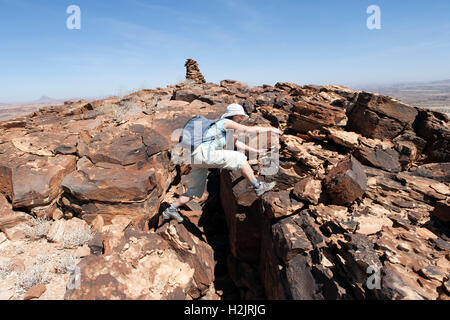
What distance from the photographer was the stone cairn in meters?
20.0

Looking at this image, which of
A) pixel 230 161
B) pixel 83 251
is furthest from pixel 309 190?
pixel 83 251

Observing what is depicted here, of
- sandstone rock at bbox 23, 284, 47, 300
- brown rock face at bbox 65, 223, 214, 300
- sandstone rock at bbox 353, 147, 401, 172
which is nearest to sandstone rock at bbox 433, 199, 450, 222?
sandstone rock at bbox 353, 147, 401, 172

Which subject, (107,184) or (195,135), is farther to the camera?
(107,184)

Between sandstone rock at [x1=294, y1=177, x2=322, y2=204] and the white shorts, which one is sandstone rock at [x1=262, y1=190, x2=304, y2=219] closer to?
sandstone rock at [x1=294, y1=177, x2=322, y2=204]

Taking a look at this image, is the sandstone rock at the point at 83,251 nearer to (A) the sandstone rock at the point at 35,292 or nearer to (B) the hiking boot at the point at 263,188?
(A) the sandstone rock at the point at 35,292

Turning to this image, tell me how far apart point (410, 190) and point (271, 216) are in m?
2.55

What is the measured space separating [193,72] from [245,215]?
18203mm

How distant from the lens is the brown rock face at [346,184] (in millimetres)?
3596

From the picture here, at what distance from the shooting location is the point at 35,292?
316cm

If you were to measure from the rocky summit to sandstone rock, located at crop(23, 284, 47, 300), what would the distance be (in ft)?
0.04

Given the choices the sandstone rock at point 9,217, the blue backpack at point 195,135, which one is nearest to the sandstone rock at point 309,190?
the blue backpack at point 195,135

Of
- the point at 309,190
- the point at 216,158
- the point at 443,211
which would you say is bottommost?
the point at 443,211

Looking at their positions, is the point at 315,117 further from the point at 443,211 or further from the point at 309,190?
the point at 443,211
